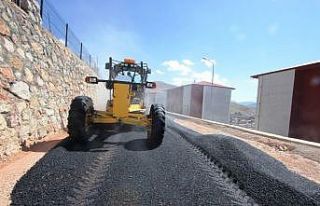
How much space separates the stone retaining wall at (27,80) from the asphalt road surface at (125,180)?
996 millimetres

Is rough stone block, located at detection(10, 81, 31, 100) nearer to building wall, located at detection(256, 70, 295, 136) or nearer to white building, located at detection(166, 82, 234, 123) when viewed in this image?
building wall, located at detection(256, 70, 295, 136)

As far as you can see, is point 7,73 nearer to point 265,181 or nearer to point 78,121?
point 78,121

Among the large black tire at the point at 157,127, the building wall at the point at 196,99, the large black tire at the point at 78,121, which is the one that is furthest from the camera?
the building wall at the point at 196,99

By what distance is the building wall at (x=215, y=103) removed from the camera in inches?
1583

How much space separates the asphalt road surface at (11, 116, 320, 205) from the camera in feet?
13.4

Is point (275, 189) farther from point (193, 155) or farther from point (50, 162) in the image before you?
point (50, 162)

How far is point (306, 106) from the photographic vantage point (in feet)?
56.7

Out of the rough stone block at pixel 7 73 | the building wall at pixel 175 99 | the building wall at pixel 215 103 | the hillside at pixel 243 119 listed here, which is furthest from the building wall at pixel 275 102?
the building wall at pixel 175 99

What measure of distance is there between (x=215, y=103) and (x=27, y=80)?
1382 inches

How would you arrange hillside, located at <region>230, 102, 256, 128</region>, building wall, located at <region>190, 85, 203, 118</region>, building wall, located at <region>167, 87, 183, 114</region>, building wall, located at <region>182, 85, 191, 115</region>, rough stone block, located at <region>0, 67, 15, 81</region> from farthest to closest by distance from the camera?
building wall, located at <region>167, 87, 183, 114</region> < building wall, located at <region>182, 85, 191, 115</region> < hillside, located at <region>230, 102, 256, 128</region> < building wall, located at <region>190, 85, 203, 118</region> < rough stone block, located at <region>0, 67, 15, 81</region>

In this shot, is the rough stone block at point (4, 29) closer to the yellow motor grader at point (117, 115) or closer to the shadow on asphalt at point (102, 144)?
the yellow motor grader at point (117, 115)

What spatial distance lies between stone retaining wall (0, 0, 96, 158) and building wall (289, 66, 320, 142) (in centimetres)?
1366

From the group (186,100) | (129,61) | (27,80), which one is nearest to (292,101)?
(129,61)

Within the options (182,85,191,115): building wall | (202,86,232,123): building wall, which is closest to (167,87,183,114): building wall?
(182,85,191,115): building wall
